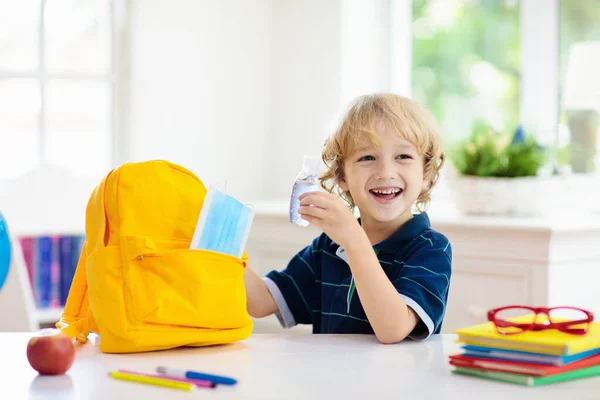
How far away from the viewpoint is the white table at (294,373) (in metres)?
0.93

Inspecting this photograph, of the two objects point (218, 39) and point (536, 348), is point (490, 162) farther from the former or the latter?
point (536, 348)

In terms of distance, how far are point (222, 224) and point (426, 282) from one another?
34 centimetres

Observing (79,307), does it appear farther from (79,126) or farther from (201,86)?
(201,86)

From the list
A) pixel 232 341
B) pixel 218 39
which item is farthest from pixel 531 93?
pixel 232 341

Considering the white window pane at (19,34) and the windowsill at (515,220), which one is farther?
the white window pane at (19,34)

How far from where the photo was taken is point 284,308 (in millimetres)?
1583

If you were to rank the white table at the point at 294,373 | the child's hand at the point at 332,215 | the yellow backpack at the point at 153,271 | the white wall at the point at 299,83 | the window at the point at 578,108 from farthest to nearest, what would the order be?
the white wall at the point at 299,83 → the window at the point at 578,108 → the child's hand at the point at 332,215 → the yellow backpack at the point at 153,271 → the white table at the point at 294,373

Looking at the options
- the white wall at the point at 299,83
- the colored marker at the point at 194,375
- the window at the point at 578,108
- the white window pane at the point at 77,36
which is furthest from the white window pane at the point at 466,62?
the colored marker at the point at 194,375

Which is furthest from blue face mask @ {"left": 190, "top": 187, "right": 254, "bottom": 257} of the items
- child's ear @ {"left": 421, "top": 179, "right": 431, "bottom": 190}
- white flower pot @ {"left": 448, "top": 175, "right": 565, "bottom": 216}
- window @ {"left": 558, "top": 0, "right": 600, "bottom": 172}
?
window @ {"left": 558, "top": 0, "right": 600, "bottom": 172}

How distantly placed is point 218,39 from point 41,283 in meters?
1.11

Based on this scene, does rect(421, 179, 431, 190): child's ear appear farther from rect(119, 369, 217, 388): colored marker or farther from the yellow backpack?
rect(119, 369, 217, 388): colored marker

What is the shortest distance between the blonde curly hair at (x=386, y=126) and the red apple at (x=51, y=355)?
65cm

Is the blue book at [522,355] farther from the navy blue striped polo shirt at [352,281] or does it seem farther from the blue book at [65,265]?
the blue book at [65,265]

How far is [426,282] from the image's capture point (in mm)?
1315
